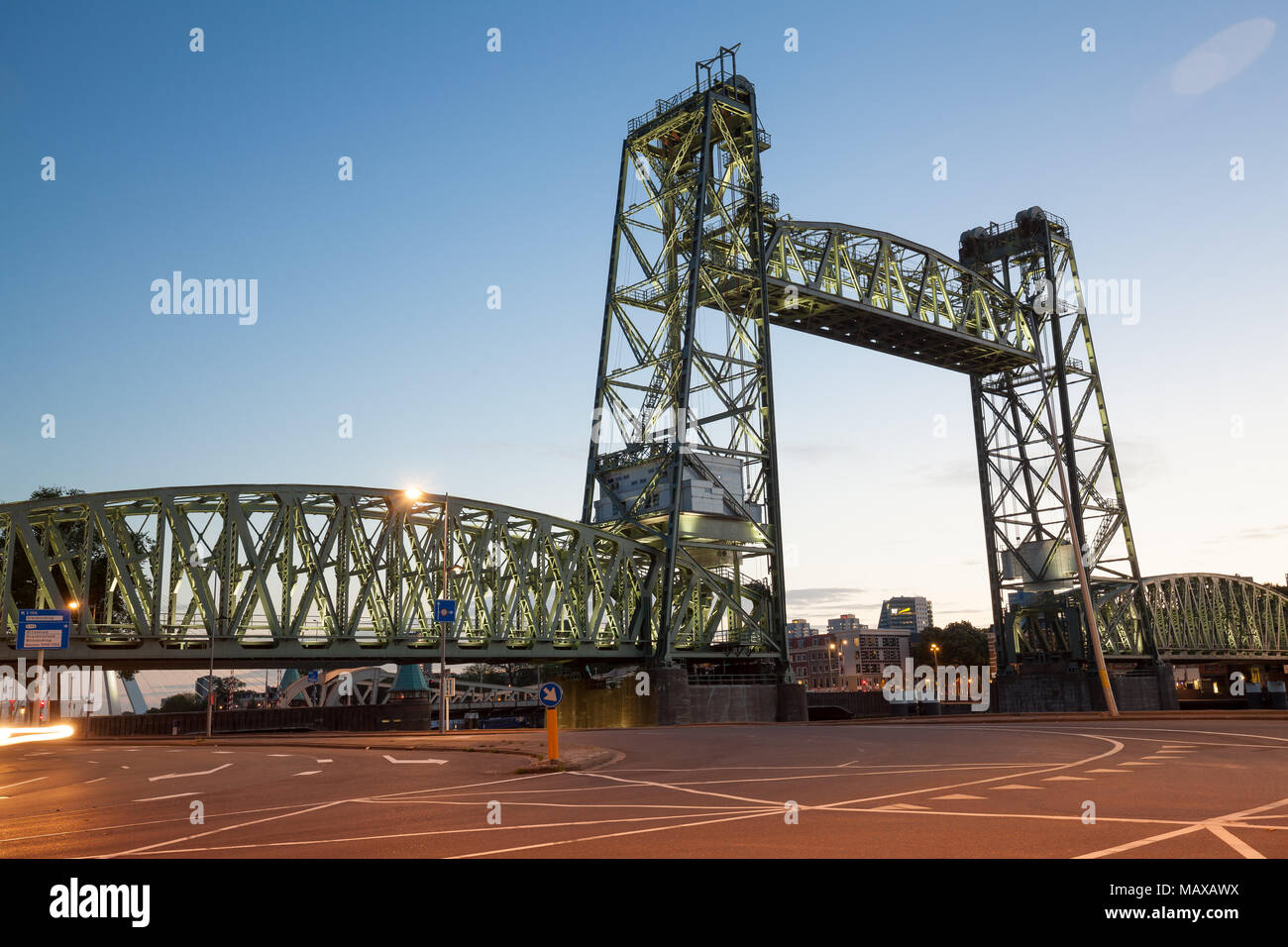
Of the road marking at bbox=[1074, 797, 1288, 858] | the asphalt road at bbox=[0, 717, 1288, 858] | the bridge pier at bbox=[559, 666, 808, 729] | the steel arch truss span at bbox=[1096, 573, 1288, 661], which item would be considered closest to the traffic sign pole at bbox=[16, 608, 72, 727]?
the asphalt road at bbox=[0, 717, 1288, 858]

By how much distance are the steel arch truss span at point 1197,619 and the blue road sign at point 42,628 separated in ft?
222

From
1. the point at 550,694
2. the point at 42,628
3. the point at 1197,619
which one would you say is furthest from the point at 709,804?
the point at 1197,619

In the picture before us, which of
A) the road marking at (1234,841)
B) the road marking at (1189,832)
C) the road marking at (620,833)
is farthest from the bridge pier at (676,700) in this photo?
the road marking at (1234,841)

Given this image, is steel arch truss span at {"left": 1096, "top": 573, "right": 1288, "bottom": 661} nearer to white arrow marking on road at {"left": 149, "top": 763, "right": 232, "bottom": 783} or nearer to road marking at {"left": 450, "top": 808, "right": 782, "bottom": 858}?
white arrow marking on road at {"left": 149, "top": 763, "right": 232, "bottom": 783}

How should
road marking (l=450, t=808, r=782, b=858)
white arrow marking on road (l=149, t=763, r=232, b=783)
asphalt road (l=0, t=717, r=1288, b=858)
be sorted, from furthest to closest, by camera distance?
1. white arrow marking on road (l=149, t=763, r=232, b=783)
2. asphalt road (l=0, t=717, r=1288, b=858)
3. road marking (l=450, t=808, r=782, b=858)

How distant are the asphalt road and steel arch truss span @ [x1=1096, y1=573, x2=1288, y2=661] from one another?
194 feet

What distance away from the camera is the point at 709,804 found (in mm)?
12430

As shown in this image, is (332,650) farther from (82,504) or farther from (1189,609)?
(1189,609)

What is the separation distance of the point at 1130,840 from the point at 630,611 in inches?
1976

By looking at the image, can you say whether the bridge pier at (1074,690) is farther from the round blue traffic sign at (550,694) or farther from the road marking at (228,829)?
the road marking at (228,829)

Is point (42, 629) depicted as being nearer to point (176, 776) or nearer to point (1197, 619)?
point (176, 776)

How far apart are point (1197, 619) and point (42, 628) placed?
107 m

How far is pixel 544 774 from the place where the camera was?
1836 centimetres

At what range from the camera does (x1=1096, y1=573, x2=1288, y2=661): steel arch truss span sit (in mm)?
79094
